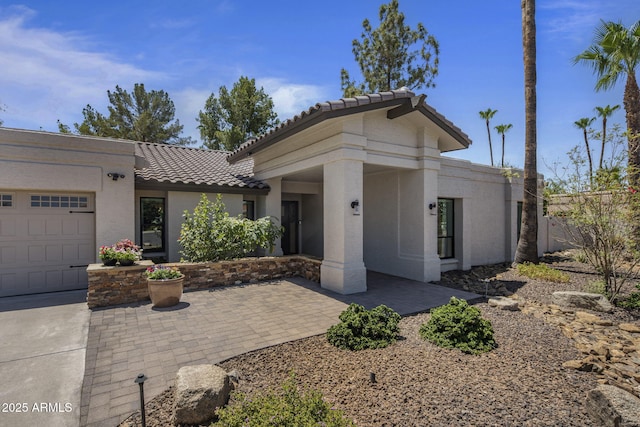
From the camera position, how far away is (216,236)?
9039 millimetres

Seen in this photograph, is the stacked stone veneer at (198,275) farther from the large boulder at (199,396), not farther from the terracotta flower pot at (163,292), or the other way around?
the large boulder at (199,396)

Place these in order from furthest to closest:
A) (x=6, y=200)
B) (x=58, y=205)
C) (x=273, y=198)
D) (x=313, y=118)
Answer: (x=273, y=198) < (x=58, y=205) < (x=6, y=200) < (x=313, y=118)

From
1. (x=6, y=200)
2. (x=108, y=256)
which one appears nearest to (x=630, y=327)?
(x=108, y=256)

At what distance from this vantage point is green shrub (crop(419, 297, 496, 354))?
4.57 metres

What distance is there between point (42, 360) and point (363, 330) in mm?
4691

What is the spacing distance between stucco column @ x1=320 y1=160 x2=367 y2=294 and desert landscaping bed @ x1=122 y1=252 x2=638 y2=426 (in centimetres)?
255

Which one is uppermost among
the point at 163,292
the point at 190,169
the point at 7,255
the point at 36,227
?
the point at 190,169

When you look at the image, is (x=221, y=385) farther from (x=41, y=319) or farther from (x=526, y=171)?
(x=526, y=171)

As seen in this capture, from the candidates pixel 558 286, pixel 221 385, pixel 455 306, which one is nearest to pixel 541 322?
pixel 455 306

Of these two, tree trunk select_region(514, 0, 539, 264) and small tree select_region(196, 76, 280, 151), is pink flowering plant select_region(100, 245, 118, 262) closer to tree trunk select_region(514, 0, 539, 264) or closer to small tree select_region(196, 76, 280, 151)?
tree trunk select_region(514, 0, 539, 264)

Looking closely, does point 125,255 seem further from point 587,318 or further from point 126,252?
point 587,318

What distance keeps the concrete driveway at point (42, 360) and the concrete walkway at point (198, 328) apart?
178 millimetres

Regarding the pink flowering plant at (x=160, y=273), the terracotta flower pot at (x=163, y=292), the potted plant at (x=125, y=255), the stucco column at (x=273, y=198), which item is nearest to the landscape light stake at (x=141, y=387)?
the terracotta flower pot at (x=163, y=292)

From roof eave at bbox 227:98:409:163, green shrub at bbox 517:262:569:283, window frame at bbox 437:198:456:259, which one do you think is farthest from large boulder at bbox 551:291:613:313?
roof eave at bbox 227:98:409:163
